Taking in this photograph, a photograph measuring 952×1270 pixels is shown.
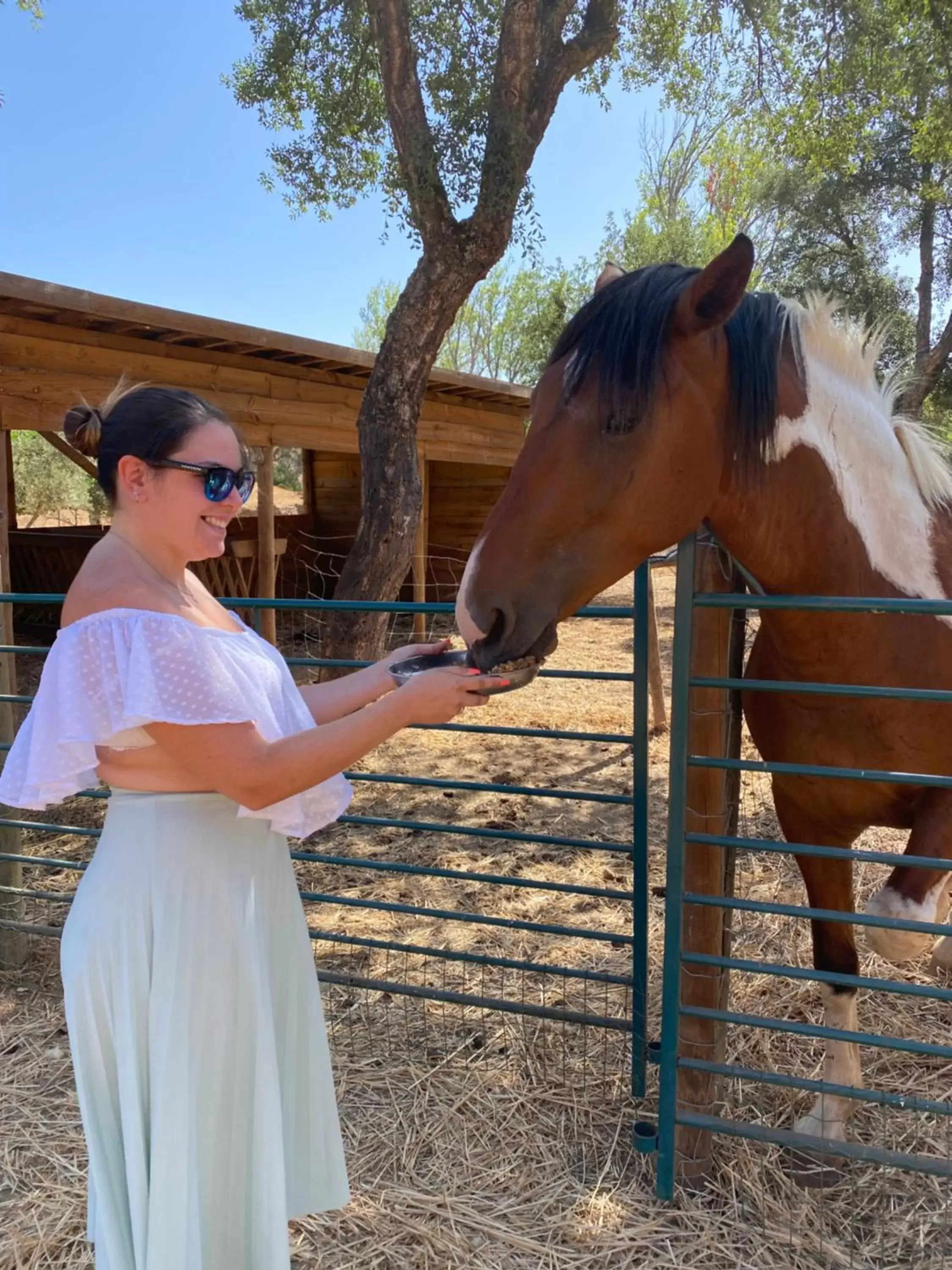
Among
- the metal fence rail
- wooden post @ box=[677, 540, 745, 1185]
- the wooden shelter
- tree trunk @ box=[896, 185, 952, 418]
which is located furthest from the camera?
tree trunk @ box=[896, 185, 952, 418]

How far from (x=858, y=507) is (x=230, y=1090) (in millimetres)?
1621

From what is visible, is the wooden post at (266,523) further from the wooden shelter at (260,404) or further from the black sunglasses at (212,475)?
the black sunglasses at (212,475)

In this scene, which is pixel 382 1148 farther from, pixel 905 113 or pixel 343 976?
pixel 905 113

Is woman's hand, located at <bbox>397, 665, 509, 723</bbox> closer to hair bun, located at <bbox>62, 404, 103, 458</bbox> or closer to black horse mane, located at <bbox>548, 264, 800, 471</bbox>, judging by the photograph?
black horse mane, located at <bbox>548, 264, 800, 471</bbox>

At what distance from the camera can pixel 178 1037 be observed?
4.21 feet

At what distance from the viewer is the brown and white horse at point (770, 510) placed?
1457 millimetres

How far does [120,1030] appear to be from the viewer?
1275 millimetres

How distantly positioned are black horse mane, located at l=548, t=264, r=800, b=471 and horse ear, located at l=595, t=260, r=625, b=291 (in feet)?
0.74

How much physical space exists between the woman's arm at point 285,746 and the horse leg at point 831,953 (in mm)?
1281

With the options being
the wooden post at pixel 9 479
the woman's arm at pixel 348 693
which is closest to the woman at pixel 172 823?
the woman's arm at pixel 348 693

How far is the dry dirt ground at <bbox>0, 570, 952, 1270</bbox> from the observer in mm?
1855

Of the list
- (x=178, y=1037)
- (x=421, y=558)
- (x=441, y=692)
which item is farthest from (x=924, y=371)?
(x=178, y=1037)

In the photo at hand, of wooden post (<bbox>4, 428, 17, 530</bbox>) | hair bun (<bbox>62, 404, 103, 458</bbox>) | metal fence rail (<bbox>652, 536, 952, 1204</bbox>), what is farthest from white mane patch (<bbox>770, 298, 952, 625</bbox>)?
wooden post (<bbox>4, 428, 17, 530</bbox>)

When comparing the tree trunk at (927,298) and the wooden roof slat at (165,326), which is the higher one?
the tree trunk at (927,298)
